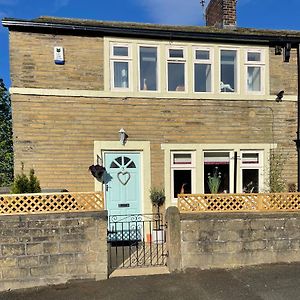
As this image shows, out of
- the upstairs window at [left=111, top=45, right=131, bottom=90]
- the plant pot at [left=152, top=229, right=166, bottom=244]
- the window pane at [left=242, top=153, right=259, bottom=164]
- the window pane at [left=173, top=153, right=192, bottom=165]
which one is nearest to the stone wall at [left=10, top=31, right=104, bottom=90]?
the upstairs window at [left=111, top=45, right=131, bottom=90]

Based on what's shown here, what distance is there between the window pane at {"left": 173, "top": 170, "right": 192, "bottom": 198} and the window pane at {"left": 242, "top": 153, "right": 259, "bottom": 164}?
1.57 meters

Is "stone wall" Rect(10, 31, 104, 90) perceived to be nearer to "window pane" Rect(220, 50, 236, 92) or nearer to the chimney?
"window pane" Rect(220, 50, 236, 92)

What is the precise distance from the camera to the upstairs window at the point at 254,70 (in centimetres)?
894

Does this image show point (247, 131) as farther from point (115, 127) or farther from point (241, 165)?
point (115, 127)

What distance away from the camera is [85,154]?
8164 millimetres

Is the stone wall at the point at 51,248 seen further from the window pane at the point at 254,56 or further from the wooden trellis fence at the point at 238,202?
the window pane at the point at 254,56

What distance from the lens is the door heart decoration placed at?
8352mm

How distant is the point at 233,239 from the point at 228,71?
5.01 m

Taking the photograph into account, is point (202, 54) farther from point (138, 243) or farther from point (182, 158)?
point (138, 243)

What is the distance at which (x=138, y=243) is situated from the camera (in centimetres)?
802

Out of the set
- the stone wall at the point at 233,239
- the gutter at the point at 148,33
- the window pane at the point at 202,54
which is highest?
the gutter at the point at 148,33

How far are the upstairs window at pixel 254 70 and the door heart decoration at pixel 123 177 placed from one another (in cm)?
414

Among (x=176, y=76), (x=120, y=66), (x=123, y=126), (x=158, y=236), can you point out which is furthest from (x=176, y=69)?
(x=158, y=236)

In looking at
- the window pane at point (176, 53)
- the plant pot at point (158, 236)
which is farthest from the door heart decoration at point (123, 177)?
the window pane at point (176, 53)
